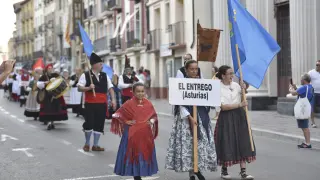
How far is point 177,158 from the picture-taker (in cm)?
820

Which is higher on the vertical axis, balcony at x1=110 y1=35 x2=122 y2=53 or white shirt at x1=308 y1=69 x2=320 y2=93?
balcony at x1=110 y1=35 x2=122 y2=53

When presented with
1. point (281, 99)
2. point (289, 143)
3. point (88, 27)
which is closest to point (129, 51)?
point (88, 27)

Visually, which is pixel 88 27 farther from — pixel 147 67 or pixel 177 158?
pixel 177 158

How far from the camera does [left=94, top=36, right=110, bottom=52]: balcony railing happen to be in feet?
168

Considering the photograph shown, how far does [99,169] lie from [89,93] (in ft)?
8.83

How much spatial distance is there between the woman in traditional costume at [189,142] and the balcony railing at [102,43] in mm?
42931

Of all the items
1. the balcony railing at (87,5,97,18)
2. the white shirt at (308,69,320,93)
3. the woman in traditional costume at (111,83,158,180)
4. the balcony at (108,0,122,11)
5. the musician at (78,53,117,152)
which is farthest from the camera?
the balcony railing at (87,5,97,18)

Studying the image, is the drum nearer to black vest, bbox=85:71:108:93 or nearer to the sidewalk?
black vest, bbox=85:71:108:93

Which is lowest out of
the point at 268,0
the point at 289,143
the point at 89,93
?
the point at 289,143

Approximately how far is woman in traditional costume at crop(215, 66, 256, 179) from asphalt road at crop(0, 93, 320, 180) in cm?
55

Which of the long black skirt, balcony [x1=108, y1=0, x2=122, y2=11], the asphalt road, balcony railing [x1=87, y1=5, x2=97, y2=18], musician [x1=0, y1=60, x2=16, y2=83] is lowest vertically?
the asphalt road

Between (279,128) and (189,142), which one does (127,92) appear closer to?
(279,128)

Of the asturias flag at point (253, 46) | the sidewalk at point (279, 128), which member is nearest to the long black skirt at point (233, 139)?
the asturias flag at point (253, 46)

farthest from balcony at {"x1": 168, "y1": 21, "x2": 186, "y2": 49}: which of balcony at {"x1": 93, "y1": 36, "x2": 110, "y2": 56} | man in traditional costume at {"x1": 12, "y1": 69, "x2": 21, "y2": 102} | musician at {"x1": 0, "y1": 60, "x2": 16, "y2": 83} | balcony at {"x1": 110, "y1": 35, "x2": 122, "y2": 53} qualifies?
musician at {"x1": 0, "y1": 60, "x2": 16, "y2": 83}
